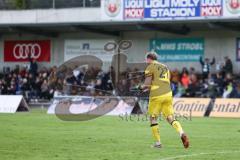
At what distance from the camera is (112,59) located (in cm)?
3953

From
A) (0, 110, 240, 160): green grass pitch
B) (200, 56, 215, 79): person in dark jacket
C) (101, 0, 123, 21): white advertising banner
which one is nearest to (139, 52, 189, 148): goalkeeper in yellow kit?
(0, 110, 240, 160): green grass pitch

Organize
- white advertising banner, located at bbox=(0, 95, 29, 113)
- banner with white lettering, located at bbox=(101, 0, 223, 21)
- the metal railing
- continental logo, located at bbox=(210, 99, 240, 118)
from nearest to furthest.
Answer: continental logo, located at bbox=(210, 99, 240, 118), white advertising banner, located at bbox=(0, 95, 29, 113), banner with white lettering, located at bbox=(101, 0, 223, 21), the metal railing

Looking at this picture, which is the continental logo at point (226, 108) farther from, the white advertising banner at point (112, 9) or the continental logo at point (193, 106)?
the white advertising banner at point (112, 9)

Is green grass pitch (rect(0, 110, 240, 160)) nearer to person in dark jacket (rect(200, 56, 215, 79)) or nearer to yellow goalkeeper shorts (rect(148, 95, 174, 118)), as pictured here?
yellow goalkeeper shorts (rect(148, 95, 174, 118))

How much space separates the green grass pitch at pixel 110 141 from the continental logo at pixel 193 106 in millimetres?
5072

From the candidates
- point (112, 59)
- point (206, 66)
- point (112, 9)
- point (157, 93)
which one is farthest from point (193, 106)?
point (157, 93)

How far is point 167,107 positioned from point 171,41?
23204mm

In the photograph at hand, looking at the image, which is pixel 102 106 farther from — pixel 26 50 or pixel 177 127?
pixel 177 127

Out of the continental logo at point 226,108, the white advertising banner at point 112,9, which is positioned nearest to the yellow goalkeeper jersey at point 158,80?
the continental logo at point 226,108

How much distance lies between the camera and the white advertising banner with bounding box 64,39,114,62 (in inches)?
1609

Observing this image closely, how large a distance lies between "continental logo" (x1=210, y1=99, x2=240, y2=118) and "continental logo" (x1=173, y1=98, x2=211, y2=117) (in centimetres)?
43

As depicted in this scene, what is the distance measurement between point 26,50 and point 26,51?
0.07m

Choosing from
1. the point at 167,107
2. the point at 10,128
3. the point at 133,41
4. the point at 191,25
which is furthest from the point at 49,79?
the point at 167,107

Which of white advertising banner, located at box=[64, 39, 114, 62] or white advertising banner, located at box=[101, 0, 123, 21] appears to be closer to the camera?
white advertising banner, located at box=[101, 0, 123, 21]
